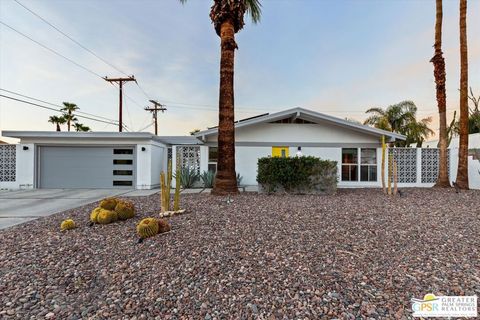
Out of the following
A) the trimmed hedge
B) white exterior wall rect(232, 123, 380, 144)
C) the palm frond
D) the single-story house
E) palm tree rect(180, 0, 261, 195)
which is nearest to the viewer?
palm tree rect(180, 0, 261, 195)

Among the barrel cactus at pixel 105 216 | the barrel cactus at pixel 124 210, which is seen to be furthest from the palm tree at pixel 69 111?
the barrel cactus at pixel 105 216

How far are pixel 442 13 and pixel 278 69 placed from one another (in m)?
8.23

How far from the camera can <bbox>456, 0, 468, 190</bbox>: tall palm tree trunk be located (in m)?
11.1

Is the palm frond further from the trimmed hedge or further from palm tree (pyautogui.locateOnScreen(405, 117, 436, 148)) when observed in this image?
palm tree (pyautogui.locateOnScreen(405, 117, 436, 148))

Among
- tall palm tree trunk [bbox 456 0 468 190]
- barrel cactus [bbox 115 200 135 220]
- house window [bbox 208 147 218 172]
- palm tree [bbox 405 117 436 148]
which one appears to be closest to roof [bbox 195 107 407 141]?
house window [bbox 208 147 218 172]

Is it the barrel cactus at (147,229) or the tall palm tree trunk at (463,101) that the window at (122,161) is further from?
the tall palm tree trunk at (463,101)

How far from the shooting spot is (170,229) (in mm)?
4758

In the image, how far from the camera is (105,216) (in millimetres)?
5266

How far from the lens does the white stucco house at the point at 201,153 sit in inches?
509

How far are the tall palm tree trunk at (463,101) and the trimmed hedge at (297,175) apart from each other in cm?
634

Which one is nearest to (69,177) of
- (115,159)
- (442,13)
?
(115,159)

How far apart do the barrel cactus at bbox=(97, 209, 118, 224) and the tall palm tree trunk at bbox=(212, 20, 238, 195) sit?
424 centimetres

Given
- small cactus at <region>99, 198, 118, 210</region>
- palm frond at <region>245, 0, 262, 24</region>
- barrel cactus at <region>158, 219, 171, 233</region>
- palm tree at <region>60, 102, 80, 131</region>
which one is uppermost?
palm frond at <region>245, 0, 262, 24</region>

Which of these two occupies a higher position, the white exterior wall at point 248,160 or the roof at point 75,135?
the roof at point 75,135
